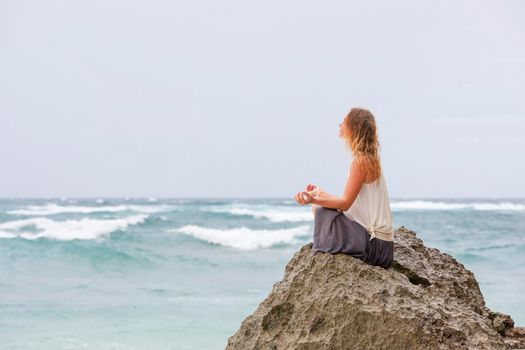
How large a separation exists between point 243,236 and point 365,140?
711 inches

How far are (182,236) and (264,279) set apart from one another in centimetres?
796

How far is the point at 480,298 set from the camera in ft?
15.3

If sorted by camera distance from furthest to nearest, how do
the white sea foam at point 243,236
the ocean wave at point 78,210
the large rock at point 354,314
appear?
the ocean wave at point 78,210 < the white sea foam at point 243,236 < the large rock at point 354,314

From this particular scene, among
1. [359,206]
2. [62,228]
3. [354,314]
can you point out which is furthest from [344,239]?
[62,228]

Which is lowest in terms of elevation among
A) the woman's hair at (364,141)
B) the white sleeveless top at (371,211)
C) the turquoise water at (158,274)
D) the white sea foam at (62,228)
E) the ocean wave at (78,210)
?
the turquoise water at (158,274)

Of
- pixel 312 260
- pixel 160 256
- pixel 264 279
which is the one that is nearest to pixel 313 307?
pixel 312 260

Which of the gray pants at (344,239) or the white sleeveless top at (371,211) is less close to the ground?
the white sleeveless top at (371,211)

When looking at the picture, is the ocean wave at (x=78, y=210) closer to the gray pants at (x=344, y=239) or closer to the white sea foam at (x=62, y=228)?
the white sea foam at (x=62, y=228)

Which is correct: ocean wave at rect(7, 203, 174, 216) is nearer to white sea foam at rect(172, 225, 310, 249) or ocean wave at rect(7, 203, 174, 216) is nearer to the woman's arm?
white sea foam at rect(172, 225, 310, 249)

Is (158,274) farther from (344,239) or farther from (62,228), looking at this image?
(344,239)

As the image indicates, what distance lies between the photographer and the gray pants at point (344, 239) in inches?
155

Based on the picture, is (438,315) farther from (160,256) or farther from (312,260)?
(160,256)

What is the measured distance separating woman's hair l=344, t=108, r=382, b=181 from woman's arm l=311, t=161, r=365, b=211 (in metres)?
0.04

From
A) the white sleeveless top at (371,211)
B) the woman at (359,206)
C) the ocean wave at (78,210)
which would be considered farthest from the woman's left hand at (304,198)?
the ocean wave at (78,210)
